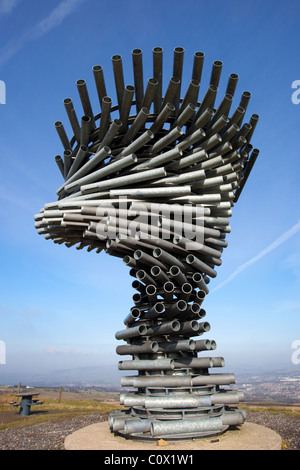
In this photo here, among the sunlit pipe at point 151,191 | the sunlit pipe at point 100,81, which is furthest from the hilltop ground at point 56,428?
the sunlit pipe at point 100,81

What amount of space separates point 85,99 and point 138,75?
1831 millimetres

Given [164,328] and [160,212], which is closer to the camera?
[164,328]

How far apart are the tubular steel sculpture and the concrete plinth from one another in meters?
0.41

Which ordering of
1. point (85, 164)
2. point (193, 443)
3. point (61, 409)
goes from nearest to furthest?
1. point (193, 443)
2. point (85, 164)
3. point (61, 409)

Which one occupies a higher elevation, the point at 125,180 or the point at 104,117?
the point at 104,117

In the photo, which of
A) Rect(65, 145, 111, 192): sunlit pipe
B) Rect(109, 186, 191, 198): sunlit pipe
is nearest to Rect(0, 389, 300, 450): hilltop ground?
Rect(109, 186, 191, 198): sunlit pipe

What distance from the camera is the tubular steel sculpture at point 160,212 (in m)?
10.1

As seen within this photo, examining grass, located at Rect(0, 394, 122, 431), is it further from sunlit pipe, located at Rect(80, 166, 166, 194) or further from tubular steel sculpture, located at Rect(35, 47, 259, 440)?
sunlit pipe, located at Rect(80, 166, 166, 194)

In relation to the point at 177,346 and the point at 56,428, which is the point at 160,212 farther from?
the point at 56,428

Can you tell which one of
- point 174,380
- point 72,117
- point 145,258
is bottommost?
point 174,380

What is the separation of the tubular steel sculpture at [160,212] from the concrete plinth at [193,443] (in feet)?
1.36

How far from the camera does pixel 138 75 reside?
10.6 m

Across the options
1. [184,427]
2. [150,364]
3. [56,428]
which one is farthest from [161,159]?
[56,428]

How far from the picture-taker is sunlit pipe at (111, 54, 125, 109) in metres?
10.2
